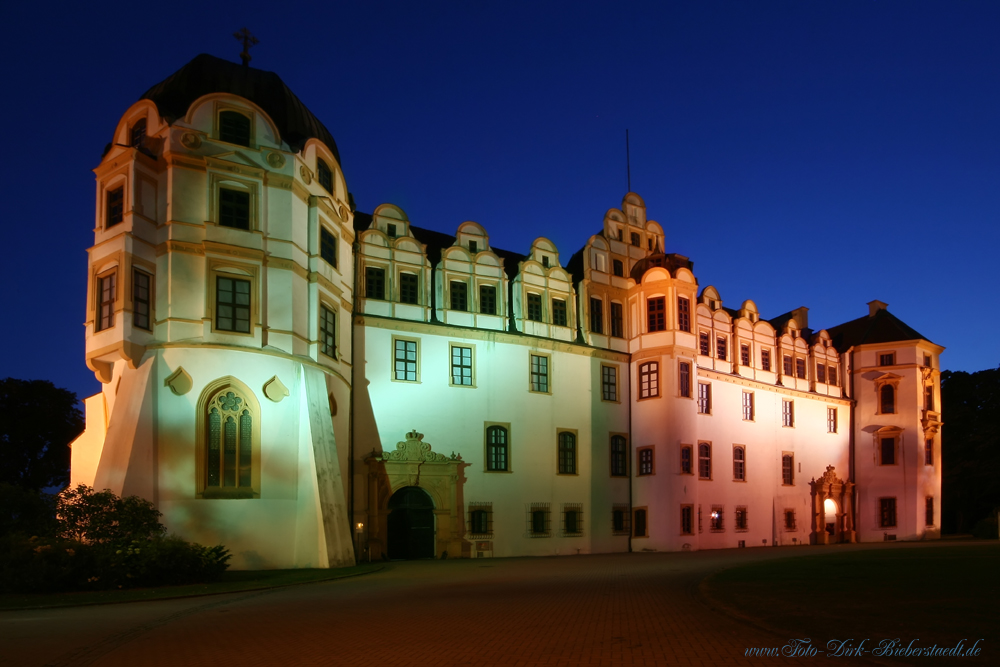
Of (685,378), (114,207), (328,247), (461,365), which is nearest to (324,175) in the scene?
(328,247)

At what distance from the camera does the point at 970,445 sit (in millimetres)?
58531

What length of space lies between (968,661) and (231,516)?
21.1 metres

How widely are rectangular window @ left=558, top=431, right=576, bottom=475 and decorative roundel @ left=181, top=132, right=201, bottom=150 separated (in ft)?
65.0

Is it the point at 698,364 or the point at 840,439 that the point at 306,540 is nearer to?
the point at 698,364

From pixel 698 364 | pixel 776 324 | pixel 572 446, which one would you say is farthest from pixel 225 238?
pixel 776 324

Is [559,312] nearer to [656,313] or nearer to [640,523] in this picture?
[656,313]

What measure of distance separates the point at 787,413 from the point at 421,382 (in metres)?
24.4

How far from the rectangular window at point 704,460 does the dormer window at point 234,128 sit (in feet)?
86.1

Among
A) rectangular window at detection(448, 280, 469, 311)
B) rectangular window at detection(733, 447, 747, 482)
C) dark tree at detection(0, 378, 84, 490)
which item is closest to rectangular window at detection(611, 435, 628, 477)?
rectangular window at detection(733, 447, 747, 482)

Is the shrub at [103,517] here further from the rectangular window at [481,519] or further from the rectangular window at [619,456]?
the rectangular window at [619,456]

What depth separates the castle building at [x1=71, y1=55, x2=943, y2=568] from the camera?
2672 centimetres

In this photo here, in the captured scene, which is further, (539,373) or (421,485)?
(539,373)

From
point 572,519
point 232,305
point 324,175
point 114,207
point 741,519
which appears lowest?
point 741,519

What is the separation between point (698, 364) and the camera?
43844mm
